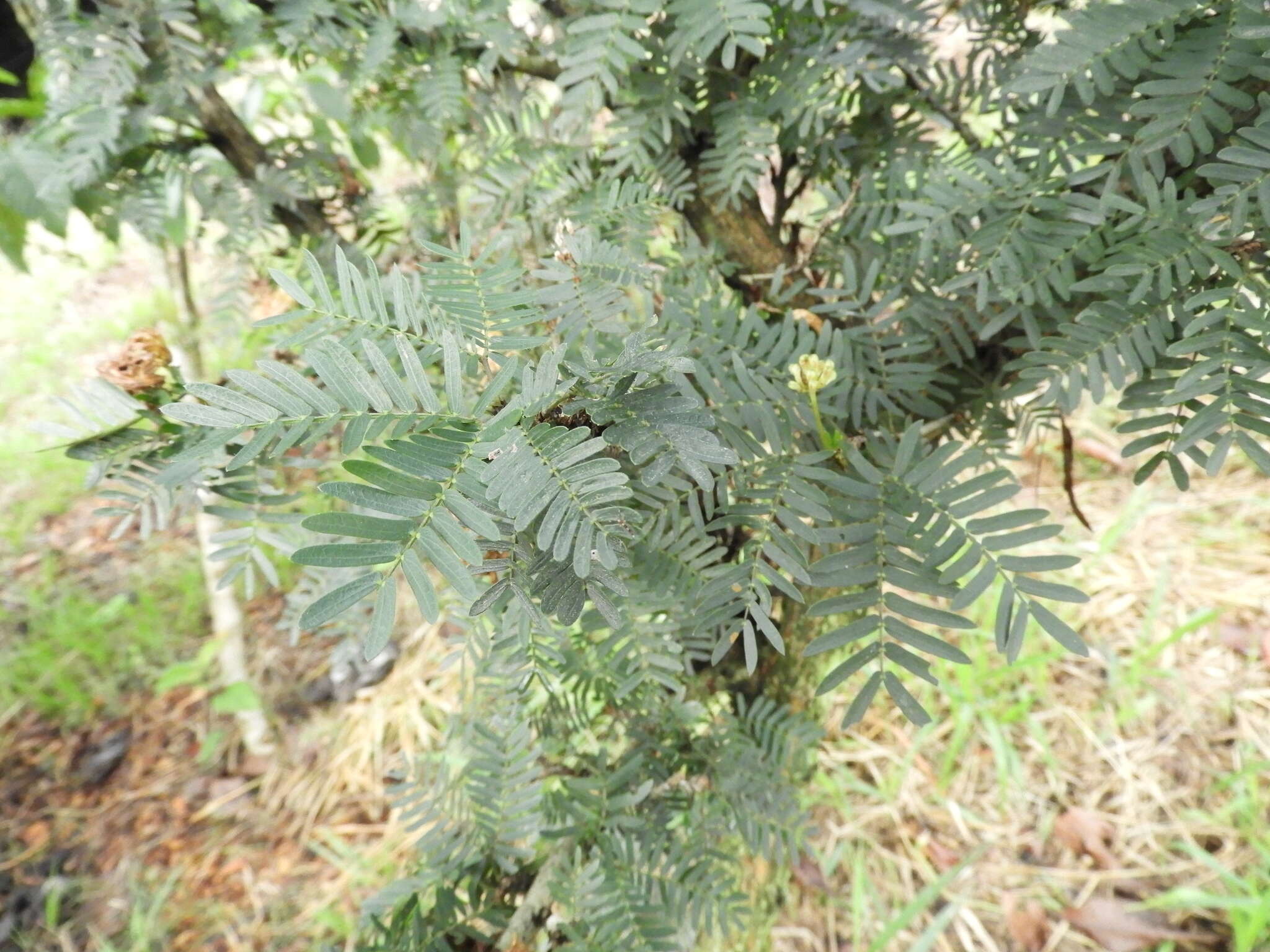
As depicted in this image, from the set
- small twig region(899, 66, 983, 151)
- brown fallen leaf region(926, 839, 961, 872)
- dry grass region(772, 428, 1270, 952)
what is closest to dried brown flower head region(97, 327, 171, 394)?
small twig region(899, 66, 983, 151)

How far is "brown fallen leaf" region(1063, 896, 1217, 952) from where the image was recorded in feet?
3.47

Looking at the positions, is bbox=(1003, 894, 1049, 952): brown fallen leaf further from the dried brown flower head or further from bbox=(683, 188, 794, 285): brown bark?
the dried brown flower head

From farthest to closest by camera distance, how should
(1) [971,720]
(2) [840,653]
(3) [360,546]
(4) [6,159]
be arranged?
1. (1) [971,720]
2. (2) [840,653]
3. (4) [6,159]
4. (3) [360,546]

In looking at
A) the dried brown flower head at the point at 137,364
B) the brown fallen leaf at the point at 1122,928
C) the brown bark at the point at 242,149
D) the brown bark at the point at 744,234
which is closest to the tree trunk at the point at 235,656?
the brown bark at the point at 242,149

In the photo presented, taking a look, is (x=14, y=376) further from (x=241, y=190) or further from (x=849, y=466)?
(x=849, y=466)

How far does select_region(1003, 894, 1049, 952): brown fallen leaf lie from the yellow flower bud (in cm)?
109

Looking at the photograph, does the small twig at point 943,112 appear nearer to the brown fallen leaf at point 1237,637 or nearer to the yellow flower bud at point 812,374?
the yellow flower bud at point 812,374

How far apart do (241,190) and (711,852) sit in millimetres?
858

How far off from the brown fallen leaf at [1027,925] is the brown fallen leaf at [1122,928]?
0.04 meters

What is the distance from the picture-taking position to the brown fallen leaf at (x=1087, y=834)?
1.16 m

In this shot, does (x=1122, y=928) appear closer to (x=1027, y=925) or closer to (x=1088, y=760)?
(x=1027, y=925)

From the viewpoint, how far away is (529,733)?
2.13 ft

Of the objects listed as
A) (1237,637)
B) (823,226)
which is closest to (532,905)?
(823,226)

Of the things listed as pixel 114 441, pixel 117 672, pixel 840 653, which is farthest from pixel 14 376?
pixel 840 653
